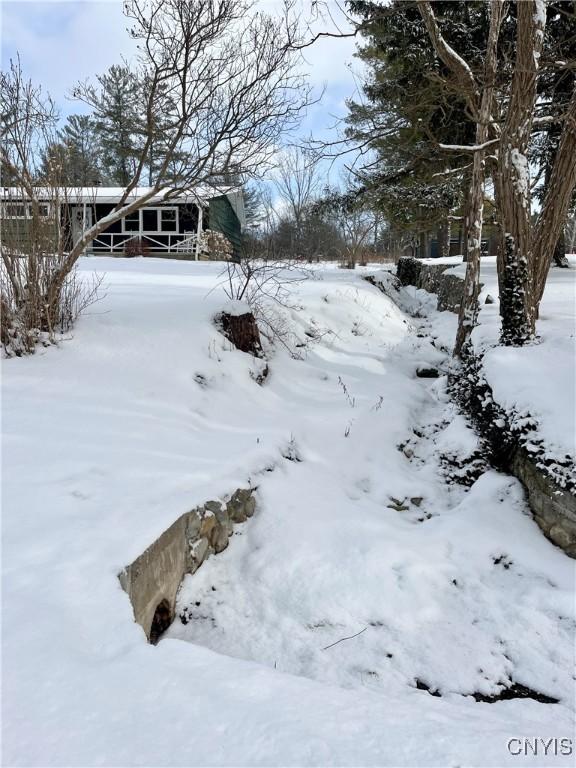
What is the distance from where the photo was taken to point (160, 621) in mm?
2695

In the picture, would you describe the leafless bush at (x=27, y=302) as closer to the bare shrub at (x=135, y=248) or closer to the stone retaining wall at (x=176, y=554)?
the stone retaining wall at (x=176, y=554)

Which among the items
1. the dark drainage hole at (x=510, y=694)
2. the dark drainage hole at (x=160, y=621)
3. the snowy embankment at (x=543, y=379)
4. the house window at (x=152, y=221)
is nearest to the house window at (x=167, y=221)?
the house window at (x=152, y=221)

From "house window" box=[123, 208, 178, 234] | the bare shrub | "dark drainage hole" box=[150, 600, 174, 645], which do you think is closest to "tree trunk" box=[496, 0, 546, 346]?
"dark drainage hole" box=[150, 600, 174, 645]

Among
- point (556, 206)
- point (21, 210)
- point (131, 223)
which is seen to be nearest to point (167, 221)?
point (131, 223)

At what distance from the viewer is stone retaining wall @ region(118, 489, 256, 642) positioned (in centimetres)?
241

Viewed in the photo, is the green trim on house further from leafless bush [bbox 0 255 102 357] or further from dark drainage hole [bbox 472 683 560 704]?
dark drainage hole [bbox 472 683 560 704]

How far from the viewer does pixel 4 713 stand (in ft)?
4.79

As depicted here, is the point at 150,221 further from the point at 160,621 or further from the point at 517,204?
the point at 160,621

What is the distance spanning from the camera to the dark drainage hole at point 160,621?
2.61 m

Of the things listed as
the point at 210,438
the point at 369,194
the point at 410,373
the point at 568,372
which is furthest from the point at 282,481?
the point at 369,194

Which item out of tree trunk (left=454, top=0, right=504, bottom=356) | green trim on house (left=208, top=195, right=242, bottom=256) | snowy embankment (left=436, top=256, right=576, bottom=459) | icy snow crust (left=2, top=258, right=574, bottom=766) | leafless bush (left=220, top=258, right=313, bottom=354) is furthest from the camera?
green trim on house (left=208, top=195, right=242, bottom=256)

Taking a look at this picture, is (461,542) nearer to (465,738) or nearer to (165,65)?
(465,738)

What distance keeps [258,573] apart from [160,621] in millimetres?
817

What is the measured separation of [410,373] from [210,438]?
4.60 m
